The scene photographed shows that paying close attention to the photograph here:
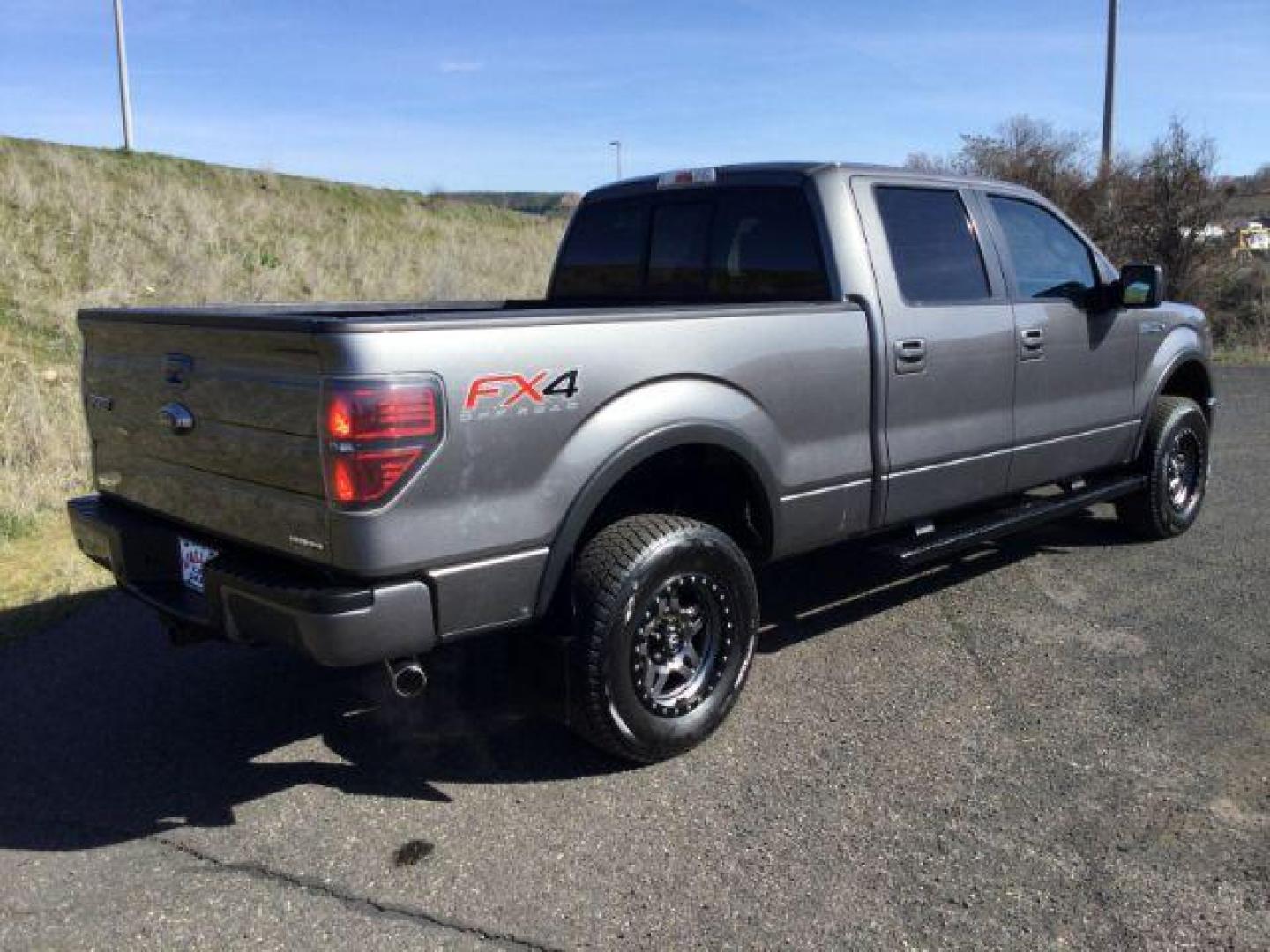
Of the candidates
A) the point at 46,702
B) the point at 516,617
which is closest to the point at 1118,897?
the point at 516,617

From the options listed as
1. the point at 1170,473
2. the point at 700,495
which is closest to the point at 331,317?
the point at 700,495

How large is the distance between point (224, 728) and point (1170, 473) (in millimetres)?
5288

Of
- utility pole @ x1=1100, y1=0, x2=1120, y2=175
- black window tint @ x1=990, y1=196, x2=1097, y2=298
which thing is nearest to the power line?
utility pole @ x1=1100, y1=0, x2=1120, y2=175

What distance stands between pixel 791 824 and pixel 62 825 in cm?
226

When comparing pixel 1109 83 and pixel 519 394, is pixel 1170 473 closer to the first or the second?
pixel 519 394

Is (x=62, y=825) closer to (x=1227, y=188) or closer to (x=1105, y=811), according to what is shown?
(x=1105, y=811)

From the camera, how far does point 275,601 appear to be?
3059mm

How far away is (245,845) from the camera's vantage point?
3.25m

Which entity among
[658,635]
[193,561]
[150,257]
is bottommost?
[658,635]

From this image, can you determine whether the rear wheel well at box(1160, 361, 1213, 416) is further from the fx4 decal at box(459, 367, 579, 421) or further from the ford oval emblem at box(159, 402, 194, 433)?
the ford oval emblem at box(159, 402, 194, 433)

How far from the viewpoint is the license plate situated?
3.49 metres

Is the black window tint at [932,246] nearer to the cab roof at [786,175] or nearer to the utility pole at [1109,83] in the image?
the cab roof at [786,175]

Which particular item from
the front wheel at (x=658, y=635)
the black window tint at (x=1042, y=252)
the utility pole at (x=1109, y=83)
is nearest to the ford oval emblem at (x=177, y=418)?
the front wheel at (x=658, y=635)

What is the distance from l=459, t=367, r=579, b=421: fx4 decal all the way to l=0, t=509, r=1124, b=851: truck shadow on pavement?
84 cm
